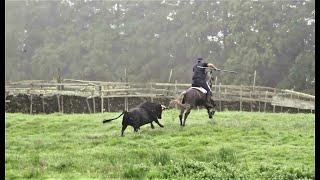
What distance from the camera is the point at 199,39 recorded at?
53531 mm

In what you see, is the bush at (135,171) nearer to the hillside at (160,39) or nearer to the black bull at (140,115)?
the black bull at (140,115)

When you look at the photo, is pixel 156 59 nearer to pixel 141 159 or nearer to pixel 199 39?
pixel 199 39

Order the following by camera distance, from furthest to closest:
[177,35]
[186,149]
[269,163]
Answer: [177,35] < [186,149] < [269,163]

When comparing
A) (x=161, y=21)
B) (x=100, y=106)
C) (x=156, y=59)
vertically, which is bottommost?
(x=100, y=106)

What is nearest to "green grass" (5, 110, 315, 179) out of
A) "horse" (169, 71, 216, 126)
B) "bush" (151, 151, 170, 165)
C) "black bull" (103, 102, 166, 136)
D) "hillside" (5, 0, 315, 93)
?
"bush" (151, 151, 170, 165)

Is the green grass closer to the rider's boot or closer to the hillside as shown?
the rider's boot

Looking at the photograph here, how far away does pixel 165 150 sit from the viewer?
43.4 ft

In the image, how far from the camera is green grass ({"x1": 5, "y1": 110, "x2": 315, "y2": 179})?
10.6 metres

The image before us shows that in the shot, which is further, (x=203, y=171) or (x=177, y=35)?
(x=177, y=35)

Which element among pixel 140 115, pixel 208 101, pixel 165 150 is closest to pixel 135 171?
pixel 165 150

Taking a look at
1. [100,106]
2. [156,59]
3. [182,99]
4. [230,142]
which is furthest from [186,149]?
[156,59]

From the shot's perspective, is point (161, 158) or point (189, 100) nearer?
point (161, 158)

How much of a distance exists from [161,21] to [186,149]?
150 ft

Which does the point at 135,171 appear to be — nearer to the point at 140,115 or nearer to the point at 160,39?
the point at 140,115
